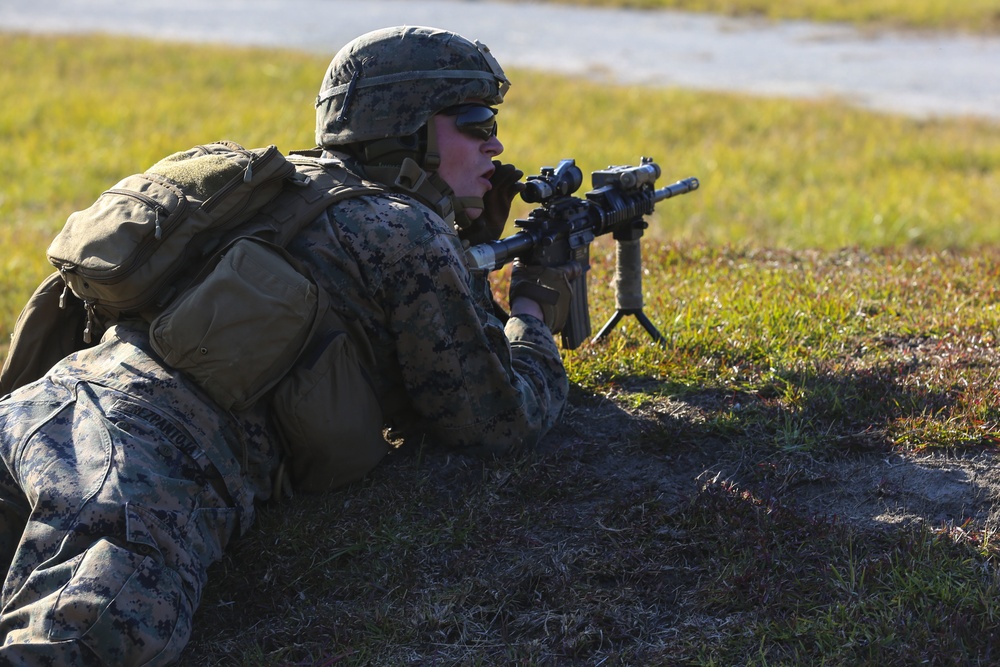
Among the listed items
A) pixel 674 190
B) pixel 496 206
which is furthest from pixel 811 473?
pixel 674 190

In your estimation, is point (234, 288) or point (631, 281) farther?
point (631, 281)

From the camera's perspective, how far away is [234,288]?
3816 mm

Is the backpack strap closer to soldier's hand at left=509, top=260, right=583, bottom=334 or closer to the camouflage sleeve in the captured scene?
the camouflage sleeve

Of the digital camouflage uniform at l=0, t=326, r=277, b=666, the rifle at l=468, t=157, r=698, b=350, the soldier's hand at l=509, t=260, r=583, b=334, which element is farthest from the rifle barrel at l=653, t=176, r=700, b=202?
the digital camouflage uniform at l=0, t=326, r=277, b=666

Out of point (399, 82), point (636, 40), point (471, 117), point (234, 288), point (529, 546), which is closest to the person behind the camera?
point (234, 288)

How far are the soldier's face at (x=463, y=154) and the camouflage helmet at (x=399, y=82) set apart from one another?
109 millimetres

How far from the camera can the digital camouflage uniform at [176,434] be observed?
11.3 feet

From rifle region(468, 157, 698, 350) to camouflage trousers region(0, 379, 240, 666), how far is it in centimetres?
162

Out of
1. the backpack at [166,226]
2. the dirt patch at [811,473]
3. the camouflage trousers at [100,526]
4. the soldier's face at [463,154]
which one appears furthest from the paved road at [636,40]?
the camouflage trousers at [100,526]

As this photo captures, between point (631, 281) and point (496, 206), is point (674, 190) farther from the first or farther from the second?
point (496, 206)

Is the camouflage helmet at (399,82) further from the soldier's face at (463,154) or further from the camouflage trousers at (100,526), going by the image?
the camouflage trousers at (100,526)

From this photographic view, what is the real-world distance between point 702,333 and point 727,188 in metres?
8.48

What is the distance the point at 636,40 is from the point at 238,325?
27321 millimetres

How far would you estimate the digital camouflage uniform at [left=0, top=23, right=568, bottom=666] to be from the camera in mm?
3447
